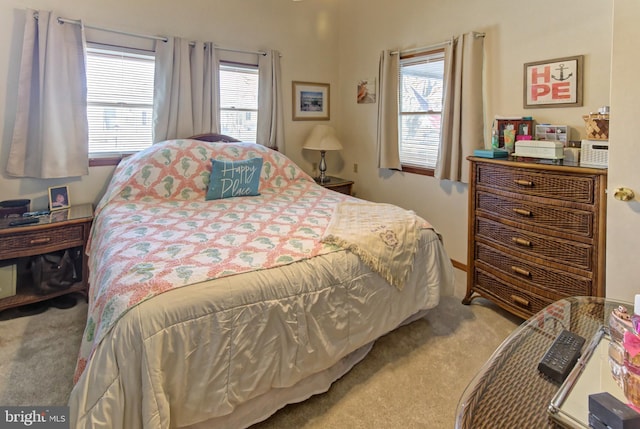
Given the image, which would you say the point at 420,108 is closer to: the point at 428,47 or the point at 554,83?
the point at 428,47

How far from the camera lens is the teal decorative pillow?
120 inches

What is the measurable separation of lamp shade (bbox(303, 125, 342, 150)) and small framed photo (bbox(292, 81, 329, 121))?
0.83ft

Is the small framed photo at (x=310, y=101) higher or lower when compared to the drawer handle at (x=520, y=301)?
higher

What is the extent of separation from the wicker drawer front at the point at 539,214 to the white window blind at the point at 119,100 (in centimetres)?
289

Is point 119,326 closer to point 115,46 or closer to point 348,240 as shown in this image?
point 348,240

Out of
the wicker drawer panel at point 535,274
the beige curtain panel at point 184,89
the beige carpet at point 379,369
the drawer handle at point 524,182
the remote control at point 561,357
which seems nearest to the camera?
the remote control at point 561,357

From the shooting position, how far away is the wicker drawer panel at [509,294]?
7.67 ft

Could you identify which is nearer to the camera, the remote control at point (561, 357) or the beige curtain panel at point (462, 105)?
the remote control at point (561, 357)

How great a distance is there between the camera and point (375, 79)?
163 inches

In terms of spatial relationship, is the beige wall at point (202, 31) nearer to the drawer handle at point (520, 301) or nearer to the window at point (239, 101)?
the window at point (239, 101)

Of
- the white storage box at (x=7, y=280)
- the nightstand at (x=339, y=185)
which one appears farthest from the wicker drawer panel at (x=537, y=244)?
the white storage box at (x=7, y=280)

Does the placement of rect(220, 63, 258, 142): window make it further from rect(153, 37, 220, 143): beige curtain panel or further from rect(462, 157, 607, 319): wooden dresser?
rect(462, 157, 607, 319): wooden dresser

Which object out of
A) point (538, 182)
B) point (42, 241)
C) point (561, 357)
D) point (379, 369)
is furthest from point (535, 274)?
point (42, 241)

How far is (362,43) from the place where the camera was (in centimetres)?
428
